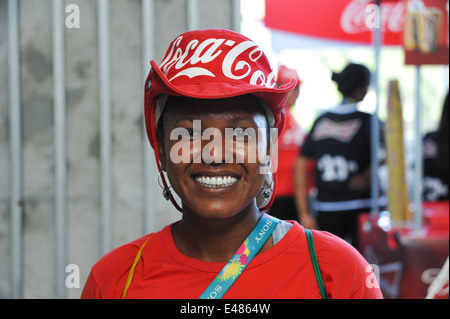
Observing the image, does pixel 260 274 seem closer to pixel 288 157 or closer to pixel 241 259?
pixel 241 259

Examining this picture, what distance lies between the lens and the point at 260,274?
1.43m

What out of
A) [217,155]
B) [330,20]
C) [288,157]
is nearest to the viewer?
[217,155]

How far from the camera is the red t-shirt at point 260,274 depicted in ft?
4.60

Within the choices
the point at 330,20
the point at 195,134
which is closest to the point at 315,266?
the point at 195,134

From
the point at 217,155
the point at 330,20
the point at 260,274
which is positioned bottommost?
the point at 260,274

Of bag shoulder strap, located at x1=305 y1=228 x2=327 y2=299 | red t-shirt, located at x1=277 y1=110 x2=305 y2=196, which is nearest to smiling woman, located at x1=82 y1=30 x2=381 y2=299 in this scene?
bag shoulder strap, located at x1=305 y1=228 x2=327 y2=299

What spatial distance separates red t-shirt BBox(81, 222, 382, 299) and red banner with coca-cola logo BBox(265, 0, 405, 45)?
4.22 metres

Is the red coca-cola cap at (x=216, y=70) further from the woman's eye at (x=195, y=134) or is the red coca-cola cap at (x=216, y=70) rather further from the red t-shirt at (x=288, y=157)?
the red t-shirt at (x=288, y=157)

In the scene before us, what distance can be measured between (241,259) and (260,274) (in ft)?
0.21

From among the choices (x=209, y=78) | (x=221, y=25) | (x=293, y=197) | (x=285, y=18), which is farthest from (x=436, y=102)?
(x=209, y=78)

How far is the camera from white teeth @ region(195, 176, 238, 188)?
1.41 metres

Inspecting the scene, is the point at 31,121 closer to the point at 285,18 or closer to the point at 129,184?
the point at 129,184

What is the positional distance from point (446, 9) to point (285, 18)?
89.3 inches

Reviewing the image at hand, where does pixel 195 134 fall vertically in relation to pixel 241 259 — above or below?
above
